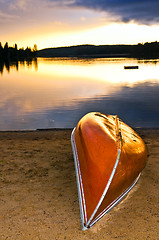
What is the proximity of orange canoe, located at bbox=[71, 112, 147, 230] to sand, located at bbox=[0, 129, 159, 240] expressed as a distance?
0.35 metres

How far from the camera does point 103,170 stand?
5.06 meters

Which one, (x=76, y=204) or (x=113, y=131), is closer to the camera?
(x=76, y=204)

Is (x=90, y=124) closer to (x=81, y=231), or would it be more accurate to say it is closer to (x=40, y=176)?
(x=40, y=176)

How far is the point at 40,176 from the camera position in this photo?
7012 mm

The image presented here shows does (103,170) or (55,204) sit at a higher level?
(103,170)

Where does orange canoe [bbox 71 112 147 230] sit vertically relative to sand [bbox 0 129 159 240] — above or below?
above

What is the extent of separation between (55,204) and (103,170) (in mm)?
1546

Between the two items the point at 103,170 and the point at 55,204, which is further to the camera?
the point at 55,204

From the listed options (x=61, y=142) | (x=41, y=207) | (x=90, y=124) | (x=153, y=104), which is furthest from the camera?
(x=153, y=104)

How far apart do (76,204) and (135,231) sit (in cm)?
153

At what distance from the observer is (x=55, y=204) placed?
5.62 metres

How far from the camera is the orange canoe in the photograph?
15.7 feet

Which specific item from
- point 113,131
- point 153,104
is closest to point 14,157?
point 113,131

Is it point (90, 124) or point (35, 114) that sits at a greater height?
point (90, 124)
